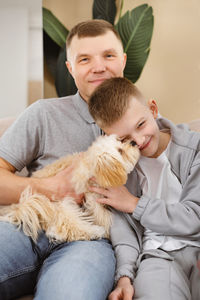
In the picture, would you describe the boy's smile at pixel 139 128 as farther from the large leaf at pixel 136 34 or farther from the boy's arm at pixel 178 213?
the large leaf at pixel 136 34

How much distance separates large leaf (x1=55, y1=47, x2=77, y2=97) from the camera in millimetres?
2971

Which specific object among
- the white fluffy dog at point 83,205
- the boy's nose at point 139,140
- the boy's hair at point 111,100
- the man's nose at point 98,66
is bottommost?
the white fluffy dog at point 83,205

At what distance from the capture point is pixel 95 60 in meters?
1.54

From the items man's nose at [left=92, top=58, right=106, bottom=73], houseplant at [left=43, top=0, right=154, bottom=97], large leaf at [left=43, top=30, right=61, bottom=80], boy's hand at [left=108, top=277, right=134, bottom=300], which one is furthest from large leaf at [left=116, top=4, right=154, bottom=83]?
boy's hand at [left=108, top=277, right=134, bottom=300]

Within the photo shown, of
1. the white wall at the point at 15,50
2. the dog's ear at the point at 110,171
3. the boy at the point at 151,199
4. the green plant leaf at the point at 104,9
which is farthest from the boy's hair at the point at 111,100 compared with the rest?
the green plant leaf at the point at 104,9

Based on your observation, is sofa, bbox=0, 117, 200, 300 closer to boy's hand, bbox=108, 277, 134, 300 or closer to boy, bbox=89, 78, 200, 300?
boy, bbox=89, 78, 200, 300

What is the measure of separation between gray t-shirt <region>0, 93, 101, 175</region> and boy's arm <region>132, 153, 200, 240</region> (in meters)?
0.43

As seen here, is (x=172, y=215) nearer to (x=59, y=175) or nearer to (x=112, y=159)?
(x=112, y=159)

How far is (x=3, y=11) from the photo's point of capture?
2766 mm

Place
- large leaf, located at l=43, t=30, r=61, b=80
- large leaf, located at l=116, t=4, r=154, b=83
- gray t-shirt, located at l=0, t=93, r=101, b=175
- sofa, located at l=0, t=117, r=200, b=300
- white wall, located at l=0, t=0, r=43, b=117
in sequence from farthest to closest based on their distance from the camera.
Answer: large leaf, located at l=43, t=30, r=61, b=80 < large leaf, located at l=116, t=4, r=154, b=83 < white wall, located at l=0, t=0, r=43, b=117 < sofa, located at l=0, t=117, r=200, b=300 < gray t-shirt, located at l=0, t=93, r=101, b=175

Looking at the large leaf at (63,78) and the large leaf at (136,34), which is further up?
the large leaf at (136,34)

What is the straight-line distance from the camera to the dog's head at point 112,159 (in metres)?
1.15

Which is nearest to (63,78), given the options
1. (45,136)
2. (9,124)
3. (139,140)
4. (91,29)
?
(9,124)

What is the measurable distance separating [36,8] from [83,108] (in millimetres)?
1688
